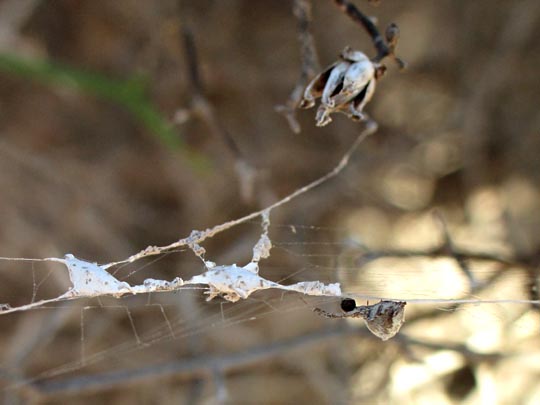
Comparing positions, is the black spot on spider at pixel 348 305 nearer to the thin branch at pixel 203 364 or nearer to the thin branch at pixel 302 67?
the thin branch at pixel 302 67

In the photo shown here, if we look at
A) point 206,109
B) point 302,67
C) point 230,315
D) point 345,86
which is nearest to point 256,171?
point 206,109

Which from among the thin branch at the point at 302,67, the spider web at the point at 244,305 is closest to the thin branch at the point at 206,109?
the spider web at the point at 244,305

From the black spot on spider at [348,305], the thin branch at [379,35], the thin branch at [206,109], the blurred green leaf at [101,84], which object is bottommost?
the black spot on spider at [348,305]

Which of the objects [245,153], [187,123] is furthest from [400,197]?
[187,123]

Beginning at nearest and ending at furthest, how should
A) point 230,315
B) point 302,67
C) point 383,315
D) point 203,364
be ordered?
point 383,315
point 302,67
point 230,315
point 203,364

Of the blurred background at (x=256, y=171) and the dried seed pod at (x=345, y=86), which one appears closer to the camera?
the dried seed pod at (x=345, y=86)

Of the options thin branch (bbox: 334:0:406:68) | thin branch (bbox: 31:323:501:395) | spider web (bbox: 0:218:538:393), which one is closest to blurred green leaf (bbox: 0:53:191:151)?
spider web (bbox: 0:218:538:393)

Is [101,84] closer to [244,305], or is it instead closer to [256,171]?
[256,171]

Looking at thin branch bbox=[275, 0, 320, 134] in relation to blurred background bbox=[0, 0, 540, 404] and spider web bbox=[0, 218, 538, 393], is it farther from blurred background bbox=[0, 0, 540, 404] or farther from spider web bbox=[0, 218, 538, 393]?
blurred background bbox=[0, 0, 540, 404]
